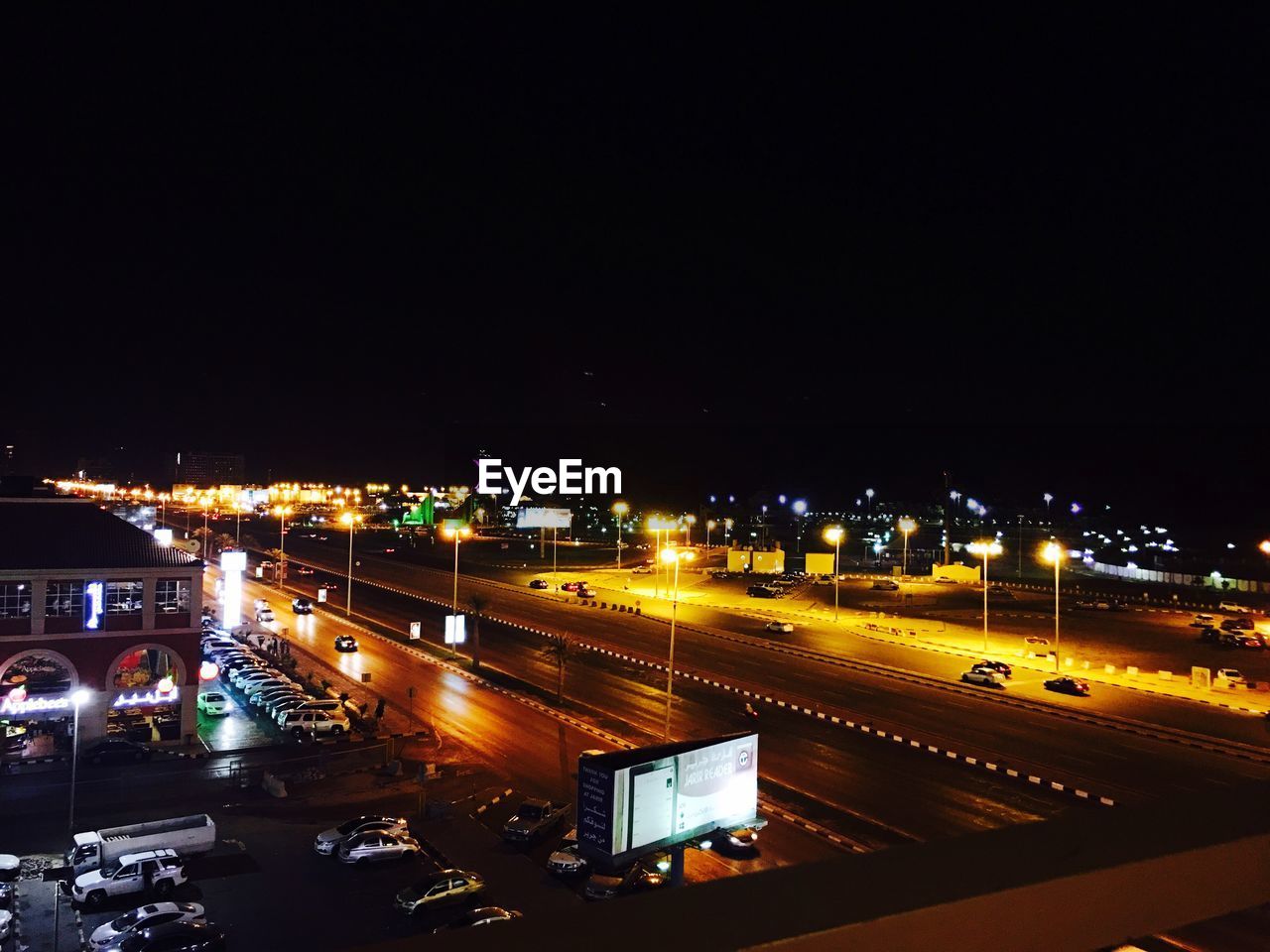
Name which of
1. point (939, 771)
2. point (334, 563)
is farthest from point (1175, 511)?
point (939, 771)

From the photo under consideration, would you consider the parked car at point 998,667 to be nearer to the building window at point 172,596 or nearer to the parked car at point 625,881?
the parked car at point 625,881

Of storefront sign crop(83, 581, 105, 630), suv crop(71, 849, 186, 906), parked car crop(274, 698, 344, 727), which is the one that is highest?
storefront sign crop(83, 581, 105, 630)

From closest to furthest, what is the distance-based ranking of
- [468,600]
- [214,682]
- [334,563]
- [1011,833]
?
[1011,833] < [214,682] < [468,600] < [334,563]

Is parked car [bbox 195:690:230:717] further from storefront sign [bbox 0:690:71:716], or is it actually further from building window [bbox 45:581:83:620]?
building window [bbox 45:581:83:620]

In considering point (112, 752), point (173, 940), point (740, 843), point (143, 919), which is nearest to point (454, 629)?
point (112, 752)

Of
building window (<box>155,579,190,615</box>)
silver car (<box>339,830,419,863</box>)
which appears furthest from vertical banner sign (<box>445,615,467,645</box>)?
silver car (<box>339,830,419,863</box>)

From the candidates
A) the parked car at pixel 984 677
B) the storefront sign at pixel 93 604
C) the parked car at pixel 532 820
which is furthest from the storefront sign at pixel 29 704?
the parked car at pixel 984 677

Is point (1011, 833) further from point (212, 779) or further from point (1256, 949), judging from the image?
point (212, 779)
